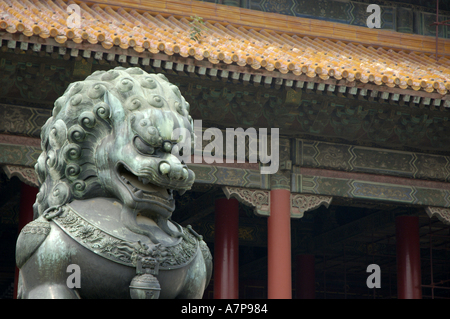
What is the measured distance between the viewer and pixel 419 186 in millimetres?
9266

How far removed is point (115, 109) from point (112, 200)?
1.23ft

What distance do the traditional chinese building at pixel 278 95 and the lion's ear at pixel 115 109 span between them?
4.16 m

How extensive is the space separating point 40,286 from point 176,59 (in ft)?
15.7

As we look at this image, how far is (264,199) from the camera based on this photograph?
8719mm

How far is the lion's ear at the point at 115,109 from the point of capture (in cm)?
302

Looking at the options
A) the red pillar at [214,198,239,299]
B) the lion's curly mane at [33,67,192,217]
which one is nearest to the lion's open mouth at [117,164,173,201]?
the lion's curly mane at [33,67,192,217]

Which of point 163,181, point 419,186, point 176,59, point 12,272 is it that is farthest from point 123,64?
point 12,272

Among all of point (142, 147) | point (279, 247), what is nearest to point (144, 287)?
point (142, 147)

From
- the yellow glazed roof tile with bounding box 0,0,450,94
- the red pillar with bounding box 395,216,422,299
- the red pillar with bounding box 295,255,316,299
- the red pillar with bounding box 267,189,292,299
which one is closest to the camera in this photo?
the yellow glazed roof tile with bounding box 0,0,450,94

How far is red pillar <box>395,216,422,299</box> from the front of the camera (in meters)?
9.88

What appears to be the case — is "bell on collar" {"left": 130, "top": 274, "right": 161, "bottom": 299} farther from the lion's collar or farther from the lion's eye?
the lion's eye

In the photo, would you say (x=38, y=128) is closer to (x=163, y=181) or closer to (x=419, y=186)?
(x=419, y=186)

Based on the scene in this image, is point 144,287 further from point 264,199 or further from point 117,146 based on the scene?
point 264,199

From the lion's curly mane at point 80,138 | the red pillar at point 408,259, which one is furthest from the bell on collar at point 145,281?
the red pillar at point 408,259
